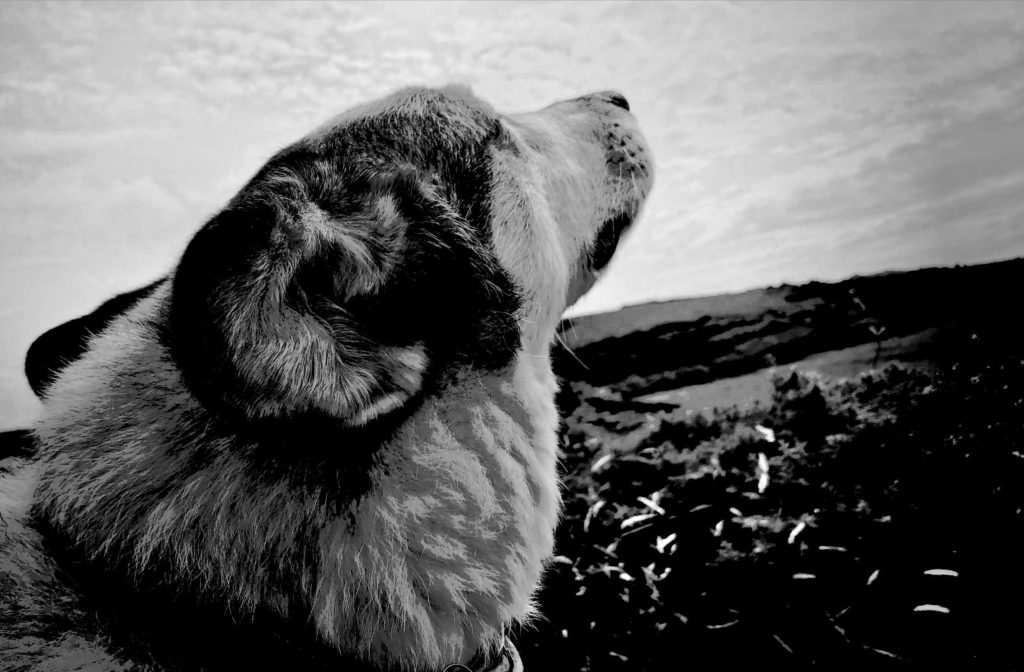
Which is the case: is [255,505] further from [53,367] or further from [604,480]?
[604,480]

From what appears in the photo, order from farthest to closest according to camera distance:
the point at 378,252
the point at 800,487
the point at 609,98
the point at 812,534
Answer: the point at 800,487, the point at 812,534, the point at 609,98, the point at 378,252

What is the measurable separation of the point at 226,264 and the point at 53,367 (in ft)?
3.77

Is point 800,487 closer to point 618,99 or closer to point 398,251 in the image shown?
point 618,99

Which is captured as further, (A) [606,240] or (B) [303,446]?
(A) [606,240]

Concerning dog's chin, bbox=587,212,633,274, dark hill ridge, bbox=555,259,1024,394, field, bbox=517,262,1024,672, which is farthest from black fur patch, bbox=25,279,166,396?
dark hill ridge, bbox=555,259,1024,394

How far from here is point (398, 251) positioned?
162cm

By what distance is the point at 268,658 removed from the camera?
1.35 metres

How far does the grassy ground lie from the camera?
2.71 metres

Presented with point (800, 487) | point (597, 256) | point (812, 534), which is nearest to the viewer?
point (597, 256)

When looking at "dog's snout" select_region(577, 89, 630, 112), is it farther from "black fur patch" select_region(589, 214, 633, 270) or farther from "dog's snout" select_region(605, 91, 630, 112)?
"black fur patch" select_region(589, 214, 633, 270)

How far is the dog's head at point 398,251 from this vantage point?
47.5 inches

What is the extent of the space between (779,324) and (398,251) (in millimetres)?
4183

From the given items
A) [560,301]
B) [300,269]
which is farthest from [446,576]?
[560,301]

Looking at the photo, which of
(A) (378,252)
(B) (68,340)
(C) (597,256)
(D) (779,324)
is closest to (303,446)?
(A) (378,252)
